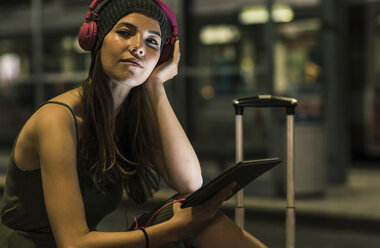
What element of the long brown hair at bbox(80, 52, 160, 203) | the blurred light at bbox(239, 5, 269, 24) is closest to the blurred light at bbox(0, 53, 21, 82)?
the blurred light at bbox(239, 5, 269, 24)

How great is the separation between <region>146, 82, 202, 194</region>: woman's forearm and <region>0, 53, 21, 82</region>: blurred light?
9252 millimetres

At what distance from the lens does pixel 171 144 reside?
278 cm

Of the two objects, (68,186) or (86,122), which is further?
(86,122)

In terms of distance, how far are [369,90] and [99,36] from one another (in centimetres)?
955

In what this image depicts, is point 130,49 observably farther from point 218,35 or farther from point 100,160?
point 218,35

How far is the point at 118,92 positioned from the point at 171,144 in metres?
0.39

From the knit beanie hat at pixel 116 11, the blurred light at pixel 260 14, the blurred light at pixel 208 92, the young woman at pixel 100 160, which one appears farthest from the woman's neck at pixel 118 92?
the blurred light at pixel 208 92

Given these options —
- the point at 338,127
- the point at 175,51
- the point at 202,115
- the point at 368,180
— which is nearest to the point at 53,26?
the point at 202,115

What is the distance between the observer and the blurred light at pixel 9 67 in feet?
38.3

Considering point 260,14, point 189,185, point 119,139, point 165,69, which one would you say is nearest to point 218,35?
point 260,14

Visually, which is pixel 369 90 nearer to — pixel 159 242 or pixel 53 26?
pixel 53 26

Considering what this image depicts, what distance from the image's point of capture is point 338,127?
988 cm

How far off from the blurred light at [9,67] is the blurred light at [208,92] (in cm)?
379

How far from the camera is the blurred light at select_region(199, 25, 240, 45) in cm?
932
